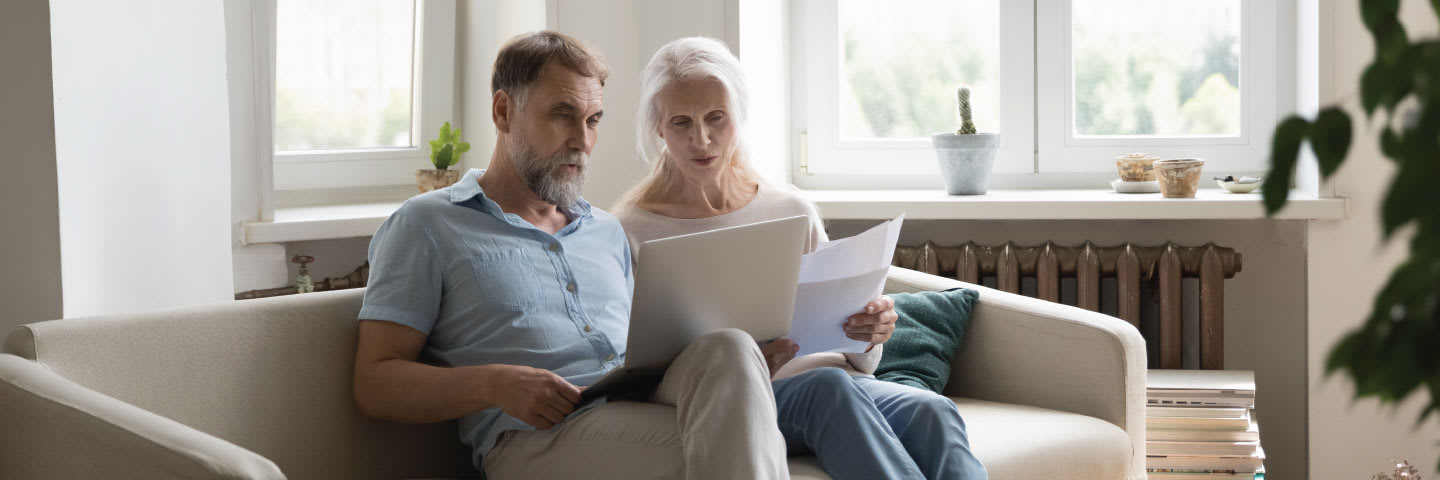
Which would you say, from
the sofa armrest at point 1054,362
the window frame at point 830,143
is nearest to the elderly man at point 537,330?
the sofa armrest at point 1054,362

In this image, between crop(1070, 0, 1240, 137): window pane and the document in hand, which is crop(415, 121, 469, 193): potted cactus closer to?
the document in hand

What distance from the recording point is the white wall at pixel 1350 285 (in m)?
2.76

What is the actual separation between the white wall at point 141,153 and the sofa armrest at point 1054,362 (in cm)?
138

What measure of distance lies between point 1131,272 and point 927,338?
91 centimetres

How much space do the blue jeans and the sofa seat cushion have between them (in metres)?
0.07

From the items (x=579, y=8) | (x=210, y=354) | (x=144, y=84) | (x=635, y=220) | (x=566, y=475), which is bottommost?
(x=566, y=475)

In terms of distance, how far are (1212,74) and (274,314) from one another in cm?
242

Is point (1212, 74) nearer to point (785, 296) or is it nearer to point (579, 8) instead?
point (579, 8)

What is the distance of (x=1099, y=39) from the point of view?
128 inches

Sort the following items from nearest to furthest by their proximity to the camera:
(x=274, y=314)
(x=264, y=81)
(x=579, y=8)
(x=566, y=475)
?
1. (x=566, y=475)
2. (x=274, y=314)
3. (x=264, y=81)
4. (x=579, y=8)

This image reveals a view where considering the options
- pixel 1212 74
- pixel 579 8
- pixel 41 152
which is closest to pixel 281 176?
pixel 579 8

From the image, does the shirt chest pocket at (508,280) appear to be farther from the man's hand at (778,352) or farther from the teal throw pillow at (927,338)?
the teal throw pillow at (927,338)

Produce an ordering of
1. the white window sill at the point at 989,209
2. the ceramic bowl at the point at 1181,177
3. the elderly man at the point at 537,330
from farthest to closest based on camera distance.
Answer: the ceramic bowl at the point at 1181,177 < the white window sill at the point at 989,209 < the elderly man at the point at 537,330

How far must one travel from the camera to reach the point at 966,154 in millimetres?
3092
